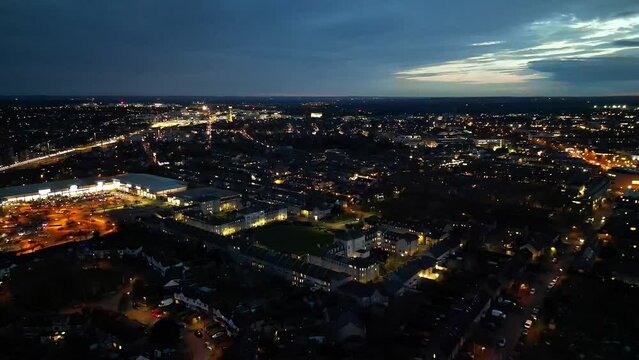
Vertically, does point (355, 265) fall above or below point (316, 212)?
above

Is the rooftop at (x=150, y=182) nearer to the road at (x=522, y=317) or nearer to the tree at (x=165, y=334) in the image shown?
the tree at (x=165, y=334)

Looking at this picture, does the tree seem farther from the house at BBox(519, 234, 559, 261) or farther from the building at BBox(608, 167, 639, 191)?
the building at BBox(608, 167, 639, 191)

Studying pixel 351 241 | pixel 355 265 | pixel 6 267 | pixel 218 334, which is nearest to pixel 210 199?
pixel 351 241

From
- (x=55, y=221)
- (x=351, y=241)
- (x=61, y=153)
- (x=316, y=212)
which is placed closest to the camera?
(x=351, y=241)


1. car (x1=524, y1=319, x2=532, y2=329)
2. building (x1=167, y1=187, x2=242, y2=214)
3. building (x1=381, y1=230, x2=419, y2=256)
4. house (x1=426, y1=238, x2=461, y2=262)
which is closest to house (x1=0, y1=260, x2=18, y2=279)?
building (x1=167, y1=187, x2=242, y2=214)

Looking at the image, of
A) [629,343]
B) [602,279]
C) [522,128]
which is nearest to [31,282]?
[629,343]

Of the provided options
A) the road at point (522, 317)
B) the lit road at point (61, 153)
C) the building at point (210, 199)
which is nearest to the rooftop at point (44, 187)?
the building at point (210, 199)

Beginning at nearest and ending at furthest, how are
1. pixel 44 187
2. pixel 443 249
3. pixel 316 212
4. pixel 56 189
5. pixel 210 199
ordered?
pixel 443 249
pixel 316 212
pixel 210 199
pixel 44 187
pixel 56 189

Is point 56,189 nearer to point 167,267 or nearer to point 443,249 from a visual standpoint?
point 167,267
